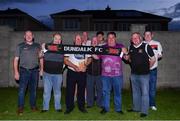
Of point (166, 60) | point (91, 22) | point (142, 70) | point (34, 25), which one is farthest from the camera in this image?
point (34, 25)

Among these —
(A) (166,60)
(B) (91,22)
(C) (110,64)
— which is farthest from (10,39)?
(B) (91,22)

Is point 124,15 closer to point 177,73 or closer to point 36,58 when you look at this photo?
point 177,73

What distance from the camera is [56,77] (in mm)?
10805

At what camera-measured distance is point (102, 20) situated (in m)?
60.5

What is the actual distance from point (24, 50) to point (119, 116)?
9.05 feet

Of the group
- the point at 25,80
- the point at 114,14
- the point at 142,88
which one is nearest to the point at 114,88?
the point at 142,88

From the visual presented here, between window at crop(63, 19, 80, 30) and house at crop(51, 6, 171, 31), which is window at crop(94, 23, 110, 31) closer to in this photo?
house at crop(51, 6, 171, 31)

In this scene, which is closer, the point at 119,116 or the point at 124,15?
the point at 119,116

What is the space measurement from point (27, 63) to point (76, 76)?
4.06ft

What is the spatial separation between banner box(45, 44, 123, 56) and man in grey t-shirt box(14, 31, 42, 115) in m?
0.37

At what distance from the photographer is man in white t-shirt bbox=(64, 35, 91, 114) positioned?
35.5ft

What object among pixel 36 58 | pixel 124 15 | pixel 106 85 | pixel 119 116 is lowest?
pixel 119 116

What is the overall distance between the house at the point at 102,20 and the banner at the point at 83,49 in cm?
4703

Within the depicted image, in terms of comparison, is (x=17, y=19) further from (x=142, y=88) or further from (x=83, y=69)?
(x=142, y=88)
